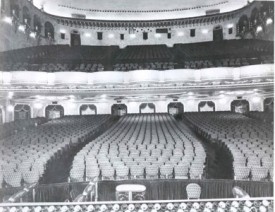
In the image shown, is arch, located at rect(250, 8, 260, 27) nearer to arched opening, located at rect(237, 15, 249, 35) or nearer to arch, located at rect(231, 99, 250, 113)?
arched opening, located at rect(237, 15, 249, 35)

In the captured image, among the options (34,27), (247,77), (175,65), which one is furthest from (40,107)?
(247,77)

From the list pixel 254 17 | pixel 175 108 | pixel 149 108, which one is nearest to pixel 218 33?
pixel 254 17

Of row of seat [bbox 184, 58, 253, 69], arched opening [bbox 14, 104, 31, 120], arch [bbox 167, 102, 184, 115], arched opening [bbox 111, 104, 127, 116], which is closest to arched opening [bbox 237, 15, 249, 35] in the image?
row of seat [bbox 184, 58, 253, 69]

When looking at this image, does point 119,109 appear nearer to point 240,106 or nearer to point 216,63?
point 216,63

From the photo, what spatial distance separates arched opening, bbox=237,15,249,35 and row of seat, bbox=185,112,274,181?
989cm

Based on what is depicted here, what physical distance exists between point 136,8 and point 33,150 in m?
15.4

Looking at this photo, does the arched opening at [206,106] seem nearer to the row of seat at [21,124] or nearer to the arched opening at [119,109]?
the arched opening at [119,109]

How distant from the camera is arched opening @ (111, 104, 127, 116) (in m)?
17.1

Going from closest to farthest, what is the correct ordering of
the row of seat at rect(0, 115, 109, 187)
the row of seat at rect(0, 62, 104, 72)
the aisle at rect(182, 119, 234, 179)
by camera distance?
the row of seat at rect(0, 115, 109, 187) → the aisle at rect(182, 119, 234, 179) → the row of seat at rect(0, 62, 104, 72)

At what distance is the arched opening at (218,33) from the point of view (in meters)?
20.8

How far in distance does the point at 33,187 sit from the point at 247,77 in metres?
12.0

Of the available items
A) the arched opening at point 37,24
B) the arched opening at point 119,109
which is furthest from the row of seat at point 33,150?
the arched opening at point 37,24

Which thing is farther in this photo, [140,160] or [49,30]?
[49,30]

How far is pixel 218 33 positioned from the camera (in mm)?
20844
